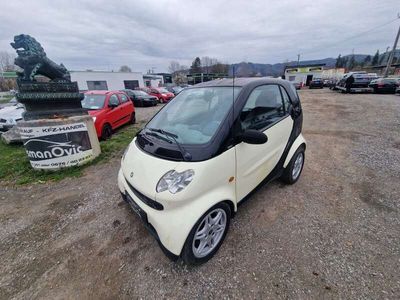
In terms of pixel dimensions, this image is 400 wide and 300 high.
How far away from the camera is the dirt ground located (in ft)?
5.98

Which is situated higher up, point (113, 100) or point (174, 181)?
point (113, 100)

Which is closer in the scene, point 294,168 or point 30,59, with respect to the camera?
point 294,168

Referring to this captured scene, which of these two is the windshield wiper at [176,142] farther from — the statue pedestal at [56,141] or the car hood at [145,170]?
the statue pedestal at [56,141]

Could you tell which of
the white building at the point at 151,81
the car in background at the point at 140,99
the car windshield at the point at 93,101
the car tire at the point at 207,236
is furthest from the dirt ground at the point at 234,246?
the white building at the point at 151,81

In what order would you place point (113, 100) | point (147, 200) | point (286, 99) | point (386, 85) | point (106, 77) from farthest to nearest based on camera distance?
point (106, 77)
point (386, 85)
point (113, 100)
point (286, 99)
point (147, 200)

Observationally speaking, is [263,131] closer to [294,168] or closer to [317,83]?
[294,168]

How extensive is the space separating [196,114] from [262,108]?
873 millimetres

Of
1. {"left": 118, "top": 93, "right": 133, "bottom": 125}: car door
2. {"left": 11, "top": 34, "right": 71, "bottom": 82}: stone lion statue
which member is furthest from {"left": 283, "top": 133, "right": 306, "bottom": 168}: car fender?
{"left": 118, "top": 93, "right": 133, "bottom": 125}: car door

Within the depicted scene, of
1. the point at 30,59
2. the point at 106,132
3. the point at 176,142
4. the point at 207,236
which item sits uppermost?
the point at 30,59

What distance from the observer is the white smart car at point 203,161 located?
1.76 m

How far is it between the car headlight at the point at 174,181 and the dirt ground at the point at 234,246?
2.92 ft

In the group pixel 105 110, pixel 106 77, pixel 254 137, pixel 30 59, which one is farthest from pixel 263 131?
pixel 106 77

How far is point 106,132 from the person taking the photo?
6.46 metres

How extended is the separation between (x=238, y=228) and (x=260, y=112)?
4.95 feet
